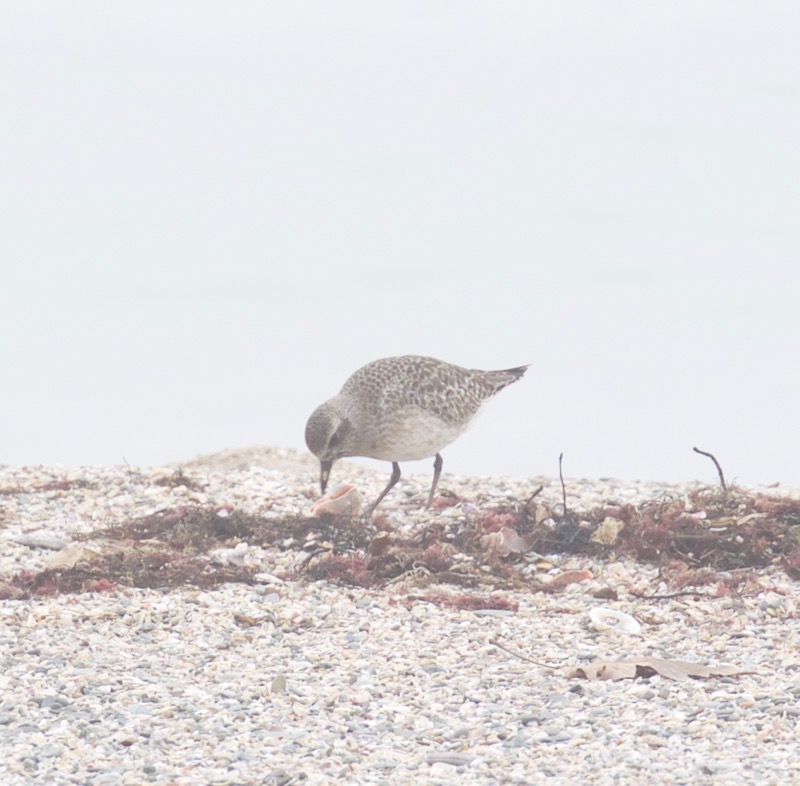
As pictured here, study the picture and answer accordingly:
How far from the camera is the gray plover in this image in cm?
1326

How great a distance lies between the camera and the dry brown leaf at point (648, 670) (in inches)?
336

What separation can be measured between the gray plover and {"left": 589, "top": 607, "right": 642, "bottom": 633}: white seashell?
3.71m

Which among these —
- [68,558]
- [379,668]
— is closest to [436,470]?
[68,558]

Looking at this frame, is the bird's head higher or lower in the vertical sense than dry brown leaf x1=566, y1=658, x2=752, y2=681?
higher

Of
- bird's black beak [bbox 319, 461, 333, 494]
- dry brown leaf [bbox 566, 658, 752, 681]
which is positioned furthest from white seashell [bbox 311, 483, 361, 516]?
dry brown leaf [bbox 566, 658, 752, 681]

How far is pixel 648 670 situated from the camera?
866 centimetres

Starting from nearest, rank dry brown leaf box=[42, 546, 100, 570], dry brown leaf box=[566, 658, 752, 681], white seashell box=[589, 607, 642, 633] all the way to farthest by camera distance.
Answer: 1. dry brown leaf box=[566, 658, 752, 681]
2. white seashell box=[589, 607, 642, 633]
3. dry brown leaf box=[42, 546, 100, 570]

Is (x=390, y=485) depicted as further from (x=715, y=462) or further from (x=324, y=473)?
(x=715, y=462)

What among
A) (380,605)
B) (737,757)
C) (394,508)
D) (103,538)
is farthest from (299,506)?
(737,757)

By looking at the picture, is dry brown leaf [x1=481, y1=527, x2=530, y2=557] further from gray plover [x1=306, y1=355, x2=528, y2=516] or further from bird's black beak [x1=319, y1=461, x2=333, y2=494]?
bird's black beak [x1=319, y1=461, x2=333, y2=494]

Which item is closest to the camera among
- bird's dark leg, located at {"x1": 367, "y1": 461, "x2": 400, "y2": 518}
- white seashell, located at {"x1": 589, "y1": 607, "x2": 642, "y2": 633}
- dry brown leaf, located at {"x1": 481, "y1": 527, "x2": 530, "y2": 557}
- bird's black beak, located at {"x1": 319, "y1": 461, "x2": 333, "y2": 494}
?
white seashell, located at {"x1": 589, "y1": 607, "x2": 642, "y2": 633}

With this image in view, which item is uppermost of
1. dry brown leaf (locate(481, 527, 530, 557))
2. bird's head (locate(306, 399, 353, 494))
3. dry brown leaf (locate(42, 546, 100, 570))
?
bird's head (locate(306, 399, 353, 494))

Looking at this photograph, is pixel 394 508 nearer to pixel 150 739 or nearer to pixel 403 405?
pixel 403 405

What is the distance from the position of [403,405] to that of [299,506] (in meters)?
1.47
